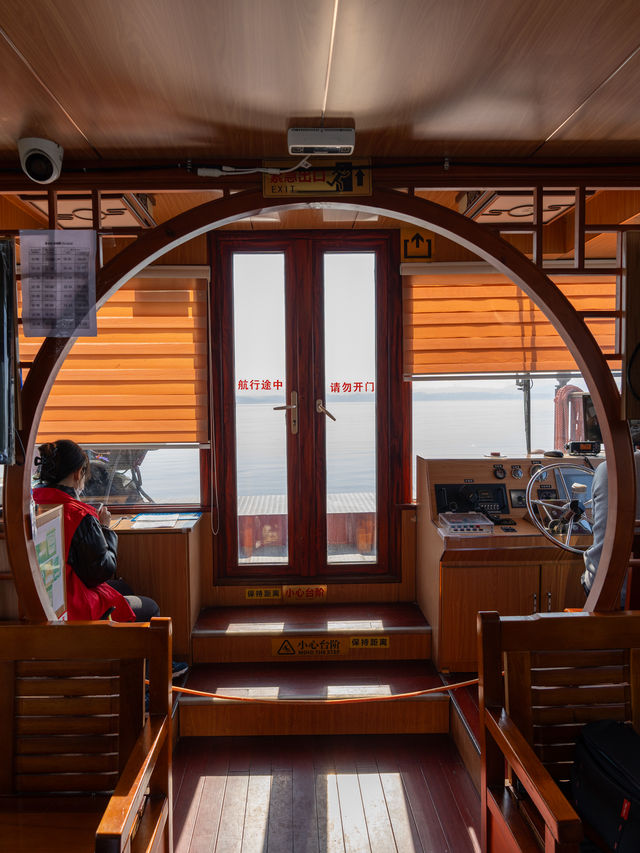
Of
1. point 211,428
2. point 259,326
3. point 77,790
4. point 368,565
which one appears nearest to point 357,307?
point 259,326

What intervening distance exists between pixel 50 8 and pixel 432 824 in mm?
3027

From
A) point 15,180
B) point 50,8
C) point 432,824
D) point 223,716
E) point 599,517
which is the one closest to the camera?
point 50,8

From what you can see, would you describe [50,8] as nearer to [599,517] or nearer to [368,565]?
[599,517]

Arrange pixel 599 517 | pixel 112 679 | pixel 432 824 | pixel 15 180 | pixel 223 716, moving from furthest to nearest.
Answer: pixel 223 716 → pixel 599 517 → pixel 432 824 → pixel 15 180 → pixel 112 679

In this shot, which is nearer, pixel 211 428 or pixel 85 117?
pixel 85 117

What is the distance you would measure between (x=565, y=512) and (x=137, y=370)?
109 inches

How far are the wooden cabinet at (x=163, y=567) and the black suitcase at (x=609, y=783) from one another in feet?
8.10

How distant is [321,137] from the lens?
2035mm

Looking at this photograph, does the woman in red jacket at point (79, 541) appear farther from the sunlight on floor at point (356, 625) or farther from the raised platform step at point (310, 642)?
the sunlight on floor at point (356, 625)

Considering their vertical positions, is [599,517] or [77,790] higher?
[599,517]

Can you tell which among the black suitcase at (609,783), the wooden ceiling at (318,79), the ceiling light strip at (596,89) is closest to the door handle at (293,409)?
the wooden ceiling at (318,79)

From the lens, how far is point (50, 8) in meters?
1.41

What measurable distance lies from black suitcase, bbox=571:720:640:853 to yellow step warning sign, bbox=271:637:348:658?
1.97m

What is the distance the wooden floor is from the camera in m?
2.41
